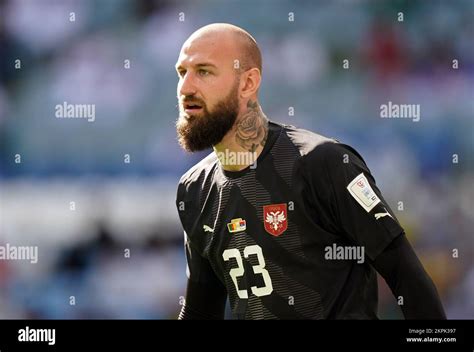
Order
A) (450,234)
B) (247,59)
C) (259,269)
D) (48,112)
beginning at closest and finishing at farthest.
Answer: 1. (259,269)
2. (247,59)
3. (450,234)
4. (48,112)

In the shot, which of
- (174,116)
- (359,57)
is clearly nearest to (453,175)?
(359,57)

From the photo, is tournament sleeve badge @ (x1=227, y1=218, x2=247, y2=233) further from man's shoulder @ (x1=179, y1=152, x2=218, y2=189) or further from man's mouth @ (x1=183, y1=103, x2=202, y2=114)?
man's mouth @ (x1=183, y1=103, x2=202, y2=114)

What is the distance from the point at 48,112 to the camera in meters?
4.93

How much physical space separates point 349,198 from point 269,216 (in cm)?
37

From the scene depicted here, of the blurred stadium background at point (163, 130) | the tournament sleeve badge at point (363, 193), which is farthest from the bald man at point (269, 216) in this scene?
the blurred stadium background at point (163, 130)

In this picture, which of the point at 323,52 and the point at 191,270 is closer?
the point at 191,270

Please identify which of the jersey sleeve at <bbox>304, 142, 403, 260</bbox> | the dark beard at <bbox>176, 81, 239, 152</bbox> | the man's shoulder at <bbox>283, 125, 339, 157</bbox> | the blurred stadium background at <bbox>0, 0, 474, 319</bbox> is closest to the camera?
the jersey sleeve at <bbox>304, 142, 403, 260</bbox>

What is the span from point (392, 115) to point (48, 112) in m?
2.20

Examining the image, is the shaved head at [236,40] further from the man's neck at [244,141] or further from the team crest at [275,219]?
the team crest at [275,219]

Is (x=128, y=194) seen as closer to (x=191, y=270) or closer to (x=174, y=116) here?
(x=174, y=116)

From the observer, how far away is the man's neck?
3.25m

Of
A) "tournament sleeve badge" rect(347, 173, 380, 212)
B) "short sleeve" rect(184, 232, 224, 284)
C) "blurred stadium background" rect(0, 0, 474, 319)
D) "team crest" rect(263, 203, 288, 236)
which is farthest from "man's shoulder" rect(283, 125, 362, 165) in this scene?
"blurred stadium background" rect(0, 0, 474, 319)

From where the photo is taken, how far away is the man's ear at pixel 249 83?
3.42 m

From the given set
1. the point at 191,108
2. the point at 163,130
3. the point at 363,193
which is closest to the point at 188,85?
the point at 191,108
